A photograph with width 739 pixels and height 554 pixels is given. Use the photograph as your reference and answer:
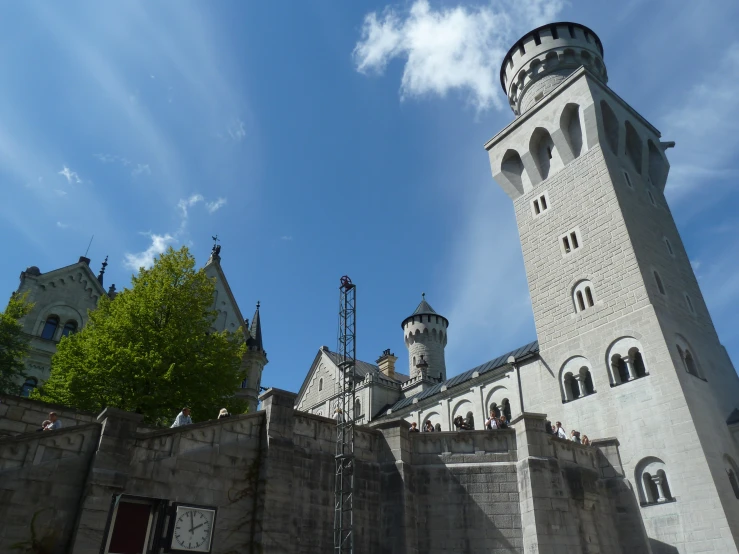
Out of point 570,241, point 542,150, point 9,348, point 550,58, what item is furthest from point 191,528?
point 550,58

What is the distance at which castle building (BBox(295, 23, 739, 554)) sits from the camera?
2158cm

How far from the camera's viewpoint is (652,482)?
72.1 ft

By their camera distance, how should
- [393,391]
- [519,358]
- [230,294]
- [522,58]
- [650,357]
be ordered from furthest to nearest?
[393,391] → [230,294] → [522,58] → [519,358] → [650,357]

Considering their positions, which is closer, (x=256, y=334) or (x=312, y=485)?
(x=312, y=485)

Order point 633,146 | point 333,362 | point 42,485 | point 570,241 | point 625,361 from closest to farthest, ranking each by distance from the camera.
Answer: point 42,485 < point 625,361 < point 570,241 < point 633,146 < point 333,362

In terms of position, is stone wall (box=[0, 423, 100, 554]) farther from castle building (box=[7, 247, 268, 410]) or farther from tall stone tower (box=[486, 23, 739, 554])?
tall stone tower (box=[486, 23, 739, 554])

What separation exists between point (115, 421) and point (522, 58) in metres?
35.1

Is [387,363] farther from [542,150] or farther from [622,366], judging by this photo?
[622,366]

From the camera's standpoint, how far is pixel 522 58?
1505 inches

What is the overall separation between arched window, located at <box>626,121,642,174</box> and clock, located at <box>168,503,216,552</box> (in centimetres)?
3069

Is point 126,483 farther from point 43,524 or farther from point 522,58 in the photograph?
point 522,58

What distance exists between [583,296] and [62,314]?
104ft

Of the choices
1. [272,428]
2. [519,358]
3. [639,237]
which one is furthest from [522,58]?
[272,428]

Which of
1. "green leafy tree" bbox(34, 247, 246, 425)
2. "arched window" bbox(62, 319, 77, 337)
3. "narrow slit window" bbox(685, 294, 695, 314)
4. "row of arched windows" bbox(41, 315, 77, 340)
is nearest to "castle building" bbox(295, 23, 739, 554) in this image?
"narrow slit window" bbox(685, 294, 695, 314)
